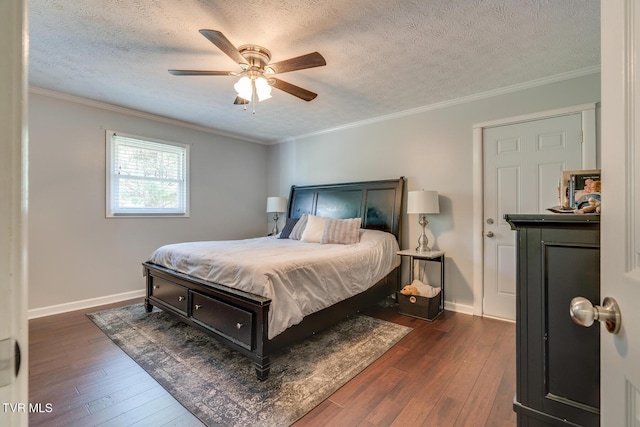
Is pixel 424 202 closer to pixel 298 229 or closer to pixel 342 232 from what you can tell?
pixel 342 232

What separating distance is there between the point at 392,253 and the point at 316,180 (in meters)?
1.92

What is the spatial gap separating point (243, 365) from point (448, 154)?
3.14 meters

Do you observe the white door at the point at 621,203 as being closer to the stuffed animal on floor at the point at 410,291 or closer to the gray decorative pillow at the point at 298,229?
the stuffed animal on floor at the point at 410,291

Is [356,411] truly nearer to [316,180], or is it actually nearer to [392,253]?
[392,253]

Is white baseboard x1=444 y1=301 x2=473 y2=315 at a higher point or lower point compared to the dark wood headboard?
lower

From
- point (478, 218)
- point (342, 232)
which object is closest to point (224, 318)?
point (342, 232)

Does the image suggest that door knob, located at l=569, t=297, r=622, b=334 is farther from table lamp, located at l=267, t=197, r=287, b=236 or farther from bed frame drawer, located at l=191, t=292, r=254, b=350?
table lamp, located at l=267, t=197, r=287, b=236

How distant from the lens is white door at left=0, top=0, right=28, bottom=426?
1.33 ft

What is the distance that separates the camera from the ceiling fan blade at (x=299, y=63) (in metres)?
1.94

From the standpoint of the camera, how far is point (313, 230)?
3.70m

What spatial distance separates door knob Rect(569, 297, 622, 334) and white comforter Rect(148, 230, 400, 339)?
65.9 inches

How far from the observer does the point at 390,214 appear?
12.3 feet

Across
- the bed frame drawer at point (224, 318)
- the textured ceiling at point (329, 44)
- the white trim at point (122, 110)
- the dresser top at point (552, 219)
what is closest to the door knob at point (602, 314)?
the dresser top at point (552, 219)

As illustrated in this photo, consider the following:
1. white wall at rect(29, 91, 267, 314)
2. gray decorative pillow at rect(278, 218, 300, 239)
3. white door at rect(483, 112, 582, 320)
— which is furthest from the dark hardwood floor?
gray decorative pillow at rect(278, 218, 300, 239)
